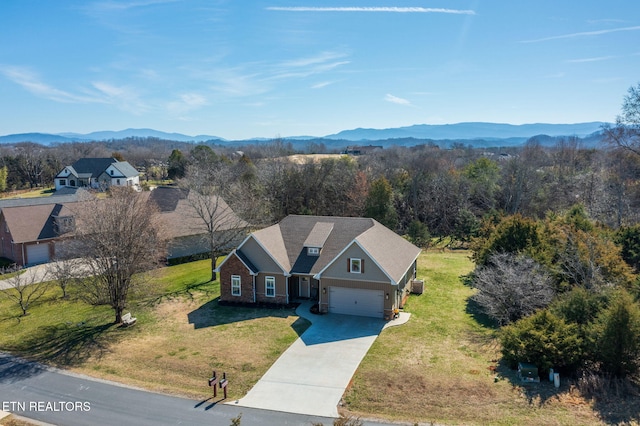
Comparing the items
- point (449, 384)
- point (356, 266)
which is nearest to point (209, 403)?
point (449, 384)

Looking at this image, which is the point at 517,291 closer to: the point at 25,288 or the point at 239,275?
the point at 239,275

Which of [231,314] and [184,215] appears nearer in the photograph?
[231,314]

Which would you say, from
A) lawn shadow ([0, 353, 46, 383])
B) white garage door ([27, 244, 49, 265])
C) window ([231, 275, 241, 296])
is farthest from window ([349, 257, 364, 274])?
white garage door ([27, 244, 49, 265])

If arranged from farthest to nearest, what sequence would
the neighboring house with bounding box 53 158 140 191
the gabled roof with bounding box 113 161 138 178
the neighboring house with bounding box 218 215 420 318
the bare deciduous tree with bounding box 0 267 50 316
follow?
the gabled roof with bounding box 113 161 138 178, the neighboring house with bounding box 53 158 140 191, the bare deciduous tree with bounding box 0 267 50 316, the neighboring house with bounding box 218 215 420 318

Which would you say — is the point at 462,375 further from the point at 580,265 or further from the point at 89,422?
the point at 89,422

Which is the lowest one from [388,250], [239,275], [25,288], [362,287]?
[25,288]

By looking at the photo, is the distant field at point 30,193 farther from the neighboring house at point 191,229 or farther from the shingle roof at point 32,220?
the neighboring house at point 191,229

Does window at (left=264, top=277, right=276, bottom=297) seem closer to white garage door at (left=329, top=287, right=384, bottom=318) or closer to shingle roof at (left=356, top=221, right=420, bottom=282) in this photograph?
white garage door at (left=329, top=287, right=384, bottom=318)
